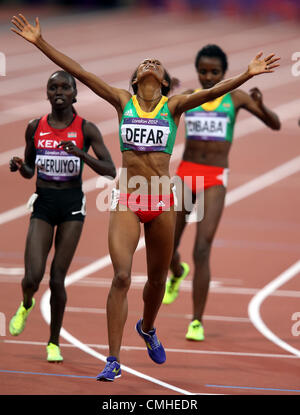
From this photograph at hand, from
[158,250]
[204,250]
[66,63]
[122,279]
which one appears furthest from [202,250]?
[66,63]

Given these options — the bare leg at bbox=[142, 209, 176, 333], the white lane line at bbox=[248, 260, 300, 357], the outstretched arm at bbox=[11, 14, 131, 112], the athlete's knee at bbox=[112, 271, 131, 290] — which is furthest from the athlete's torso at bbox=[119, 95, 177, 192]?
the white lane line at bbox=[248, 260, 300, 357]

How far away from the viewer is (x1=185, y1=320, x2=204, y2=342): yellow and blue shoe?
10922 millimetres

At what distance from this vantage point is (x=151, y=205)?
29.0 ft

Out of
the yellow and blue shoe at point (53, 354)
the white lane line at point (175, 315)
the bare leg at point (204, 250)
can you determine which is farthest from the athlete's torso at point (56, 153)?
the white lane line at point (175, 315)

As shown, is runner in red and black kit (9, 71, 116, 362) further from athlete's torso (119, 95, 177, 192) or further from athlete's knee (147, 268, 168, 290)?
athlete's knee (147, 268, 168, 290)

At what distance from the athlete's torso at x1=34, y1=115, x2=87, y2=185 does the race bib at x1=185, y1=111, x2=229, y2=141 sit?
1809 millimetres

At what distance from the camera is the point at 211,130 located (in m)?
11.3

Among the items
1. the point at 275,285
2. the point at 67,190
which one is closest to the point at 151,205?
the point at 67,190

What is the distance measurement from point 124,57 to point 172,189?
24.1 metres

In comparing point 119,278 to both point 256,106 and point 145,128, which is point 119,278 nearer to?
point 145,128

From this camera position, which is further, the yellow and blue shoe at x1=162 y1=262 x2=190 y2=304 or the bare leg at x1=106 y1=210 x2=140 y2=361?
the yellow and blue shoe at x1=162 y1=262 x2=190 y2=304

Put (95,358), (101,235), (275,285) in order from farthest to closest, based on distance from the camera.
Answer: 1. (101,235)
2. (275,285)
3. (95,358)

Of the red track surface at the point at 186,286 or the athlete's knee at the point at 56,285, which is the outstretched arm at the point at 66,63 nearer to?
the athlete's knee at the point at 56,285

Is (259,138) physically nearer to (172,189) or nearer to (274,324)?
(274,324)
